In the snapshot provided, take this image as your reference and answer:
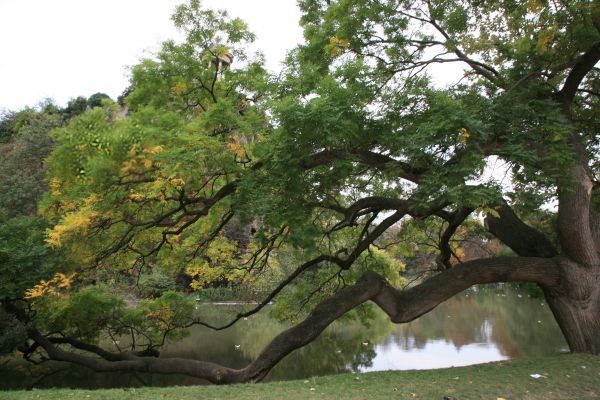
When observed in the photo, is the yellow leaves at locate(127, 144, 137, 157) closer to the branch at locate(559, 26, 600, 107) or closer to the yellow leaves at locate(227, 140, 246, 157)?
the yellow leaves at locate(227, 140, 246, 157)

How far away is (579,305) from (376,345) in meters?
9.11

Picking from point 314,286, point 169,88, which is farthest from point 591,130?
point 169,88

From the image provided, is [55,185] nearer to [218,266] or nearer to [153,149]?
[153,149]

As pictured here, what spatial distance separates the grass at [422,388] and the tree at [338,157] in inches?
56.6

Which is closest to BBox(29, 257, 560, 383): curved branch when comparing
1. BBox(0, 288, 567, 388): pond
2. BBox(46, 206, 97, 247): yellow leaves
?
BBox(0, 288, 567, 388): pond

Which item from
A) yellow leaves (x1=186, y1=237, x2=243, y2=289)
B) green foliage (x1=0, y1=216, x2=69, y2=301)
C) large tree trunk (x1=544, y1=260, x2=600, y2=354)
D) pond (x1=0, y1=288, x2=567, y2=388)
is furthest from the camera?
pond (x1=0, y1=288, x2=567, y2=388)

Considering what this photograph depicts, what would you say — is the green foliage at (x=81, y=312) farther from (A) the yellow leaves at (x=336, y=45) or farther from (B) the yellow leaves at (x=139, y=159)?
(A) the yellow leaves at (x=336, y=45)

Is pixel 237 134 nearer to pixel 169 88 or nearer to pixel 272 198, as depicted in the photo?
pixel 272 198

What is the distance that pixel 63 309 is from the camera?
9.49 m

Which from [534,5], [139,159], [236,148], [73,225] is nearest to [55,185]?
[73,225]

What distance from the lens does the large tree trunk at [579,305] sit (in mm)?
7215

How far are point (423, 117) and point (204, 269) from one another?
19.4 ft

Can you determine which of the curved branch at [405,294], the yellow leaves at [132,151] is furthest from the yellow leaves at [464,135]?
the yellow leaves at [132,151]

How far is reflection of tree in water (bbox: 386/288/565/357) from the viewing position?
45.8ft
